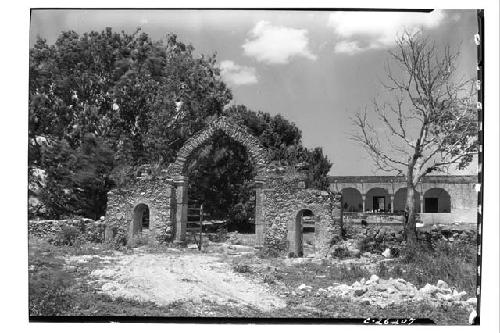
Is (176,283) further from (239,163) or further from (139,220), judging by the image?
(239,163)

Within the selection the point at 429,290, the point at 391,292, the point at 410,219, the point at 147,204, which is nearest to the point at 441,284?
the point at 429,290

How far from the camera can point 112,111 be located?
Answer: 9906 millimetres

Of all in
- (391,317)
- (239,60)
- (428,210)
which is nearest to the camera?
(391,317)

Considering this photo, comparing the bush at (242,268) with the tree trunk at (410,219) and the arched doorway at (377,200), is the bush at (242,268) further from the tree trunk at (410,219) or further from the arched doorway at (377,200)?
the tree trunk at (410,219)

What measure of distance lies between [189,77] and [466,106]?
513 centimetres

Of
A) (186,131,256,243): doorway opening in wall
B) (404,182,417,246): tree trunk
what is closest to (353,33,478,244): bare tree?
(404,182,417,246): tree trunk

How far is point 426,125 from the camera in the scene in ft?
29.2

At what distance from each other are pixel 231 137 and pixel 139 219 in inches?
103

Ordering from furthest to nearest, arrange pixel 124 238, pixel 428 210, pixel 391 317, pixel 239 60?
pixel 124 238 → pixel 428 210 → pixel 239 60 → pixel 391 317

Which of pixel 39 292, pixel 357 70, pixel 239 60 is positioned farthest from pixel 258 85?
pixel 39 292

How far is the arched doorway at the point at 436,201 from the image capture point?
28.9ft

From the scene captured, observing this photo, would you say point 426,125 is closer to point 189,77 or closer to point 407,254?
point 407,254

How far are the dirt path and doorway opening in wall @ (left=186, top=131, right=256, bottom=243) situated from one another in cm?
299

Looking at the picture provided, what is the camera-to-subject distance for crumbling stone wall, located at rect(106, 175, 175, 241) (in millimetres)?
10531
